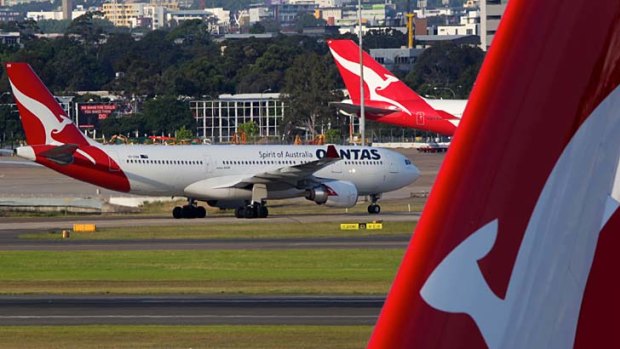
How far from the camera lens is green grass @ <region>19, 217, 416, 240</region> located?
138 feet

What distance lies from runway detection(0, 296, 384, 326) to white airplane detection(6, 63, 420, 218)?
19183mm

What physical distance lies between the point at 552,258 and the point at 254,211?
44.8 metres

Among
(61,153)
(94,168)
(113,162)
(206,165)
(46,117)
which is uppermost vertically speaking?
(46,117)

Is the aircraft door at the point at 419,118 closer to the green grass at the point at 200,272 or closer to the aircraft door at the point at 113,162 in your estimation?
the aircraft door at the point at 113,162

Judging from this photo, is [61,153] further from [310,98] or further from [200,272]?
[310,98]

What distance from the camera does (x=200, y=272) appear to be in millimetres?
32312

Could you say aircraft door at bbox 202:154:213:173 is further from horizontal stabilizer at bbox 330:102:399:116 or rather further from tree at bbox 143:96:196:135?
tree at bbox 143:96:196:135

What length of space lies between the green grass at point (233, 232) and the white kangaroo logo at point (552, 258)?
124ft

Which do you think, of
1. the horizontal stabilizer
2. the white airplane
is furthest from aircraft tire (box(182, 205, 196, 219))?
the horizontal stabilizer

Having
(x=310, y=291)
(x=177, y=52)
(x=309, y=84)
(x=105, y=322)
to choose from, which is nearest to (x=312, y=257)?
(x=310, y=291)

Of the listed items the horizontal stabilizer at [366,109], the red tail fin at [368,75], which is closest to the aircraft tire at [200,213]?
the horizontal stabilizer at [366,109]

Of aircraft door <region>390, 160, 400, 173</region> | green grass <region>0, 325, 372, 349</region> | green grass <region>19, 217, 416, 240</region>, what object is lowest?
green grass <region>19, 217, 416, 240</region>

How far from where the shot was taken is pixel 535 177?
372 cm

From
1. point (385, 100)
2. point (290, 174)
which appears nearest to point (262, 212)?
point (290, 174)
